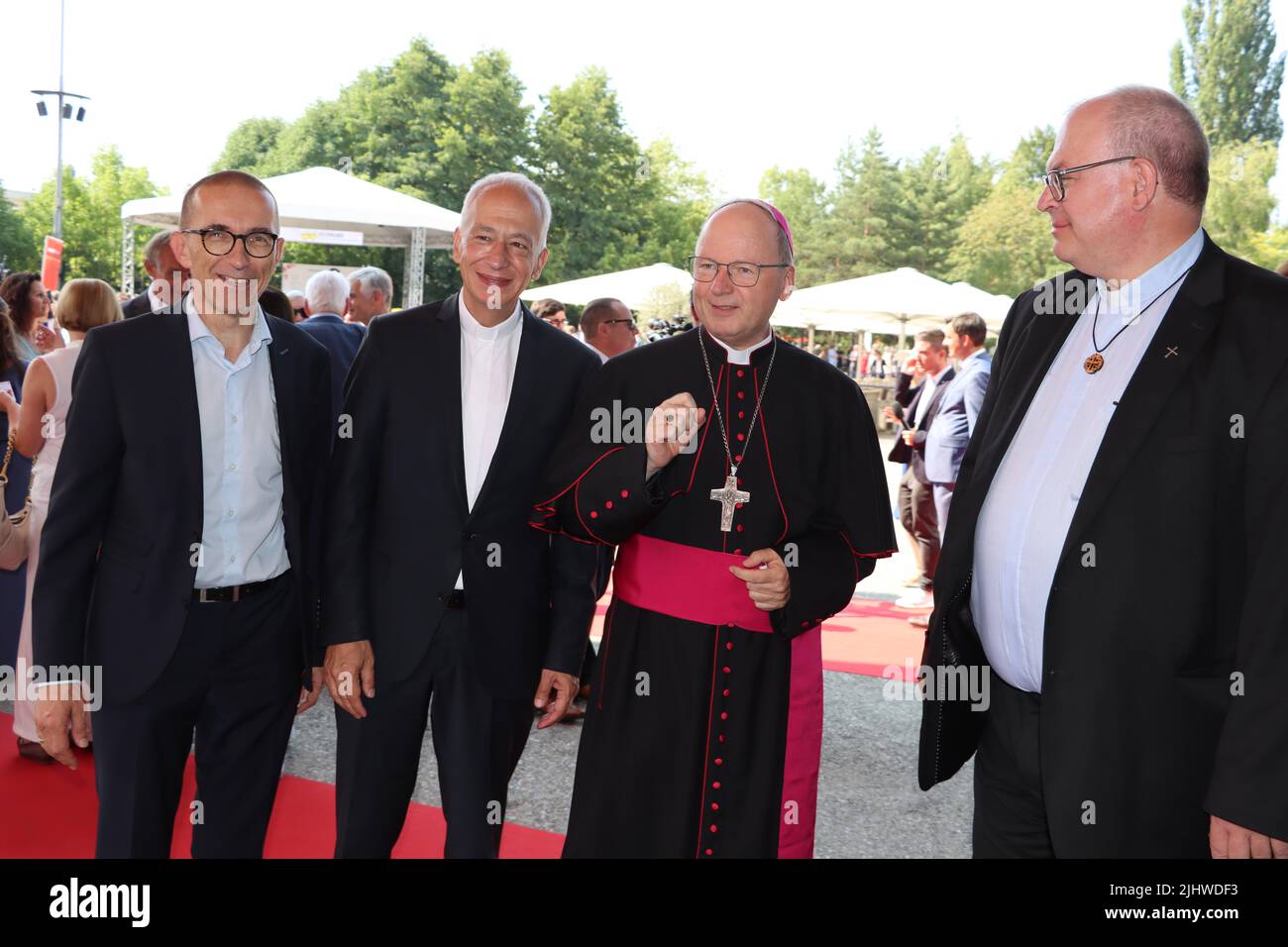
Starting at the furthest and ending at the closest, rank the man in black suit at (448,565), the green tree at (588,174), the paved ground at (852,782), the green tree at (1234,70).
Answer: the green tree at (1234,70), the green tree at (588,174), the paved ground at (852,782), the man in black suit at (448,565)

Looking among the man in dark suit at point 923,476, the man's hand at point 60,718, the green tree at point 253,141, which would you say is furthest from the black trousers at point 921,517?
the green tree at point 253,141

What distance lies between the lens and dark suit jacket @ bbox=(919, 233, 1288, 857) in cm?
205

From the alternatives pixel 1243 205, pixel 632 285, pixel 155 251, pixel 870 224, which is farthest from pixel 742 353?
pixel 870 224

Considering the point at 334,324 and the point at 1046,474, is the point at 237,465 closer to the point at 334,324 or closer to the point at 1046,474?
the point at 1046,474

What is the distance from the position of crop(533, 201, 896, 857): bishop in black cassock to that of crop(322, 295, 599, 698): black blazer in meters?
0.12

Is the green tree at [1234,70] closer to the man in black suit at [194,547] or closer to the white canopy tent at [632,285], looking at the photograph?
the white canopy tent at [632,285]

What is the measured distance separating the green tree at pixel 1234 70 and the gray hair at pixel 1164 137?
56.0 metres

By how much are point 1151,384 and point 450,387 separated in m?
1.70

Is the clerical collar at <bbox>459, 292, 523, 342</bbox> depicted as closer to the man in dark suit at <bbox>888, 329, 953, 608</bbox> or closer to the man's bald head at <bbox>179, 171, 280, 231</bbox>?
the man's bald head at <bbox>179, 171, 280, 231</bbox>

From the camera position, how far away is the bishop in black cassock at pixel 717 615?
2748 millimetres

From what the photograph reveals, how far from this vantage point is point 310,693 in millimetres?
2939

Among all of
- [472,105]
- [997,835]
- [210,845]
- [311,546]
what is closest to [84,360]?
[311,546]

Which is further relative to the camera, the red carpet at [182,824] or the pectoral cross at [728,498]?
the red carpet at [182,824]
